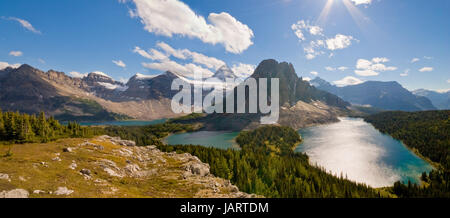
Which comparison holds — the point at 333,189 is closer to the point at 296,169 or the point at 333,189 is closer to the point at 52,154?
the point at 296,169

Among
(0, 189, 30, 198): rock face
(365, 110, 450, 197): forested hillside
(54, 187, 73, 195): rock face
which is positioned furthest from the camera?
(365, 110, 450, 197): forested hillside

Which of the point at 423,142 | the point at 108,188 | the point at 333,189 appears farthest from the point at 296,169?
the point at 423,142

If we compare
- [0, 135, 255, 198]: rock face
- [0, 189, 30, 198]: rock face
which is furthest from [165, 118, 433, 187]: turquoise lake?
[0, 189, 30, 198]: rock face

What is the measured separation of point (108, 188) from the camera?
31.7 m

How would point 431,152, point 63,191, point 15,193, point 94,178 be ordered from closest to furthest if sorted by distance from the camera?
point 15,193 → point 63,191 → point 94,178 → point 431,152

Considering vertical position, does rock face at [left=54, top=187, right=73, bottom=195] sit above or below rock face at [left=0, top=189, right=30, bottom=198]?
below

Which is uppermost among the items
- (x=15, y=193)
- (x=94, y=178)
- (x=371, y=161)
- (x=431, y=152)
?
(x=15, y=193)

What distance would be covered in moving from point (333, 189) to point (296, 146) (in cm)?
10687

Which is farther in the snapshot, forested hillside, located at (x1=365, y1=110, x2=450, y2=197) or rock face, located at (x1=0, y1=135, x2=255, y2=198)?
forested hillside, located at (x1=365, y1=110, x2=450, y2=197)

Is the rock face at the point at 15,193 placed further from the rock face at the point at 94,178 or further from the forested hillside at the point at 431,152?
the forested hillside at the point at 431,152

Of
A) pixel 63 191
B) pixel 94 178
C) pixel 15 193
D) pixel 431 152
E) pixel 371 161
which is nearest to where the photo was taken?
pixel 15 193

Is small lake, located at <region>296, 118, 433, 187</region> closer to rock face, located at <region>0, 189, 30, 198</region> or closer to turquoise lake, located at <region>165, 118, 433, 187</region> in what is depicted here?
turquoise lake, located at <region>165, 118, 433, 187</region>

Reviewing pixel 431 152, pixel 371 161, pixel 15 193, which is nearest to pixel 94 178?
pixel 15 193

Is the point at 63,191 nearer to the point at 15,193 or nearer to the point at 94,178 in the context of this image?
the point at 15,193
